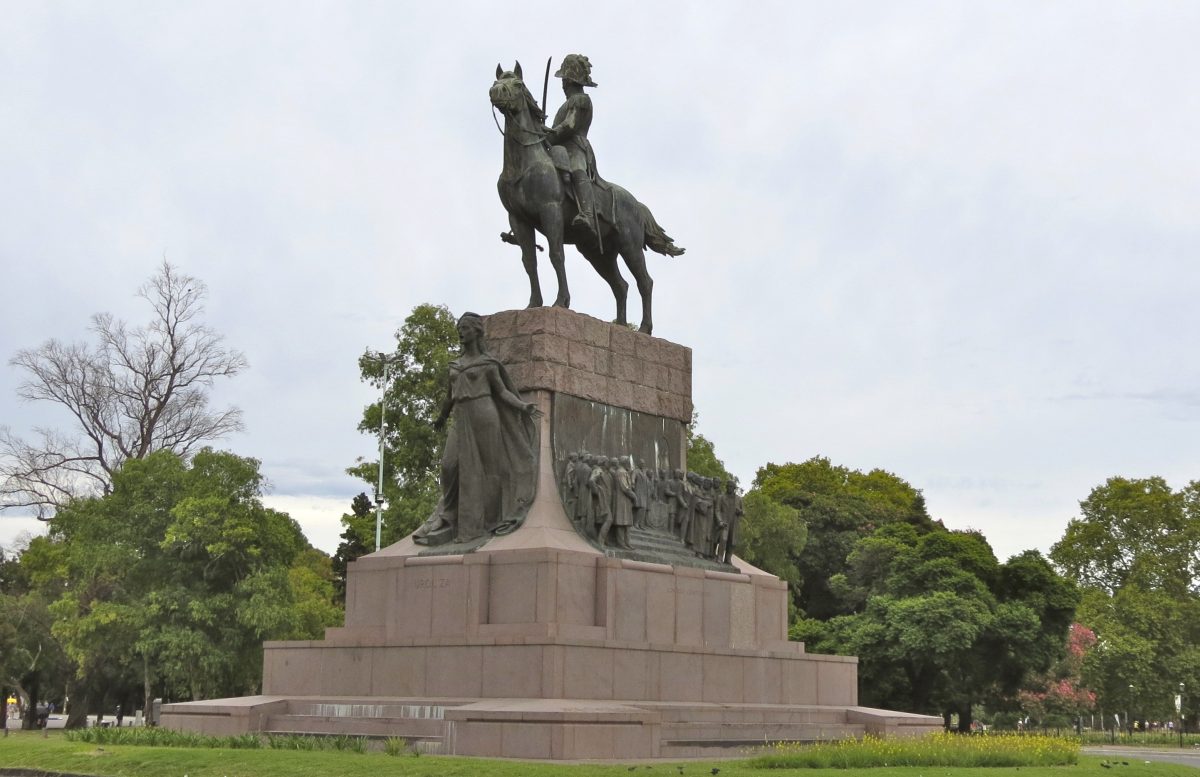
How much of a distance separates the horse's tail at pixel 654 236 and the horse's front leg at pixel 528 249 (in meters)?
2.45

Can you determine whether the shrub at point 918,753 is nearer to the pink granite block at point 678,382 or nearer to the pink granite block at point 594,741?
the pink granite block at point 594,741

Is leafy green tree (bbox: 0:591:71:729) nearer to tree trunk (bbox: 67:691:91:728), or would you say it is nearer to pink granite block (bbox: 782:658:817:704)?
tree trunk (bbox: 67:691:91:728)

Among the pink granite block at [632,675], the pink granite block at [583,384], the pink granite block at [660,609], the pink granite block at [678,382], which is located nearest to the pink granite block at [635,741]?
the pink granite block at [632,675]

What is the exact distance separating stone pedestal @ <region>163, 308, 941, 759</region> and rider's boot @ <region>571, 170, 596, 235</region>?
179 centimetres

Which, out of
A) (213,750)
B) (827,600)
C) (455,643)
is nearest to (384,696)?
(455,643)

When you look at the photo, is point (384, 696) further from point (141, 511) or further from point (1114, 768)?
point (141, 511)

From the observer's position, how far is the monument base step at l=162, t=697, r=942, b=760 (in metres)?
16.3

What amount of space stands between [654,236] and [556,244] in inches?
120

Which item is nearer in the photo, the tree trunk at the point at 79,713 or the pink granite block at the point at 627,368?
the pink granite block at the point at 627,368

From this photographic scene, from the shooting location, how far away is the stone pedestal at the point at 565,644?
1789 centimetres

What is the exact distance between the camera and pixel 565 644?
18.4 m

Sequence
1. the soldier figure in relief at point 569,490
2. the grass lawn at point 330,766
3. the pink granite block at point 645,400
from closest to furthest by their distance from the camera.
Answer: the grass lawn at point 330,766 < the soldier figure in relief at point 569,490 < the pink granite block at point 645,400

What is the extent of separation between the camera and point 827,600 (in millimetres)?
58375

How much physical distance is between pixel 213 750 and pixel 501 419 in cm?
667
